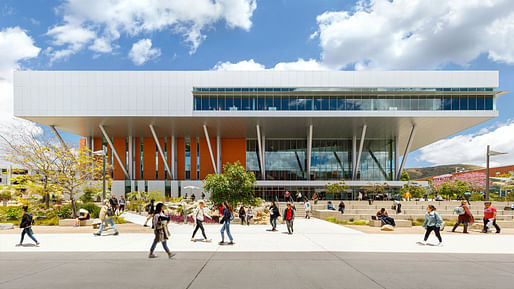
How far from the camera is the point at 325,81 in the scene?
34406 millimetres

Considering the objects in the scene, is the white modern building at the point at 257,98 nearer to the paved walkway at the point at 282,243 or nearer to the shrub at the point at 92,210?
the shrub at the point at 92,210

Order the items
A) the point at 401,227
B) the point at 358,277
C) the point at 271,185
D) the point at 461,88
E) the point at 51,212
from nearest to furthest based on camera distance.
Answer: the point at 358,277 < the point at 401,227 < the point at 51,212 < the point at 461,88 < the point at 271,185

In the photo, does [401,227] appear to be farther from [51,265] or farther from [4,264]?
[4,264]

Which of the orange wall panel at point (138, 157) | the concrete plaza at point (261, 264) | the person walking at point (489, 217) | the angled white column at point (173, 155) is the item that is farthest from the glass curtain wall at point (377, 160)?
the concrete plaza at point (261, 264)

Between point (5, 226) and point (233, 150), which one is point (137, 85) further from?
point (5, 226)

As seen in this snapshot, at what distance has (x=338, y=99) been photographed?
34.5 metres

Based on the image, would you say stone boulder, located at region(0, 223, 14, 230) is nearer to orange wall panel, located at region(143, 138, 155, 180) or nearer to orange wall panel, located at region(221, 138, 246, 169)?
orange wall panel, located at region(143, 138, 155, 180)

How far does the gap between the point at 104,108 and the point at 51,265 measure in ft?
95.3

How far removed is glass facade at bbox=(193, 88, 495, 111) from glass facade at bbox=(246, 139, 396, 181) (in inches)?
498

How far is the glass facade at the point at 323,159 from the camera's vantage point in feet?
149

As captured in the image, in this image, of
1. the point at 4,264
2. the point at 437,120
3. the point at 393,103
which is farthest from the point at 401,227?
the point at 437,120

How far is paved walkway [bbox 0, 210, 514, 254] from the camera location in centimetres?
1027

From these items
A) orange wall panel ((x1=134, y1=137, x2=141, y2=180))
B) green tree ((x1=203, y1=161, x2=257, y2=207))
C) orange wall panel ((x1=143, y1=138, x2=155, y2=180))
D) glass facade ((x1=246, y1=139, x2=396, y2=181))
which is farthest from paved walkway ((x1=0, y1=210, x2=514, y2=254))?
orange wall panel ((x1=134, y1=137, x2=141, y2=180))

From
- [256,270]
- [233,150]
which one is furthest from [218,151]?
[256,270]
